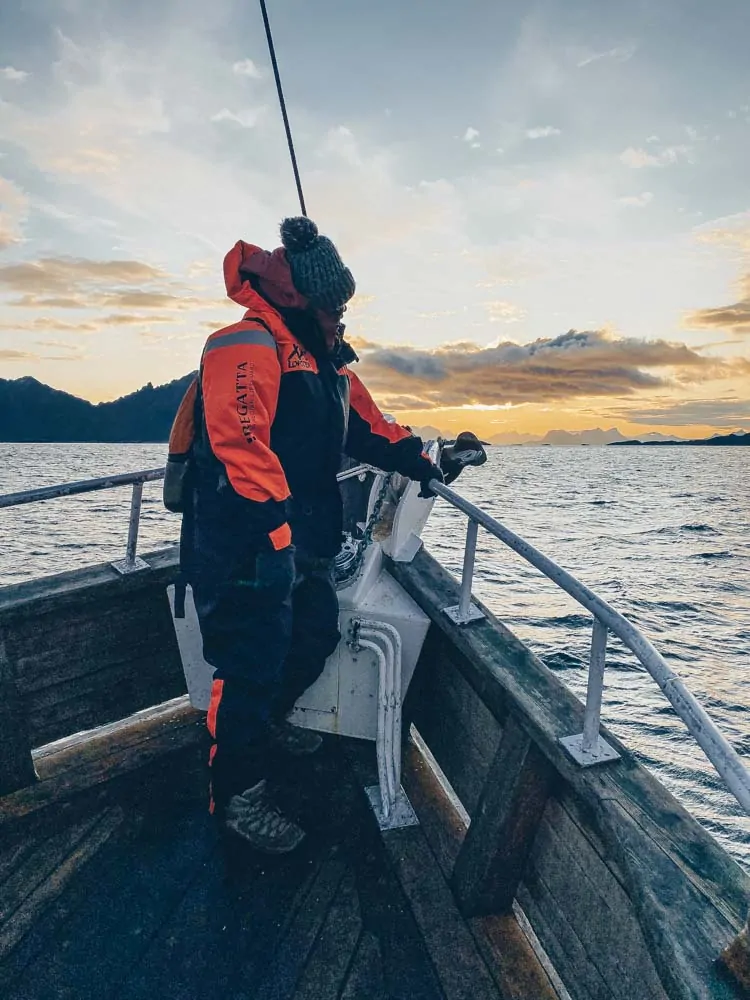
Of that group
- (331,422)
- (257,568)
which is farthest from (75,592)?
(331,422)

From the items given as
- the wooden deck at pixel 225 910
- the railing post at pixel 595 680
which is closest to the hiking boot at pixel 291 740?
the wooden deck at pixel 225 910

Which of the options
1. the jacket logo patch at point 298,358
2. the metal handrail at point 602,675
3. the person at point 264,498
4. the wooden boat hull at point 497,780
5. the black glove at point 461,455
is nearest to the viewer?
the metal handrail at point 602,675

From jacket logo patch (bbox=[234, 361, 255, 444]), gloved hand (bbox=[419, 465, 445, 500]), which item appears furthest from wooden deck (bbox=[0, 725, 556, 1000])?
jacket logo patch (bbox=[234, 361, 255, 444])

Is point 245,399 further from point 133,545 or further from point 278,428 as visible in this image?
point 133,545

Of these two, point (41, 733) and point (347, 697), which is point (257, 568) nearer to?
point (347, 697)

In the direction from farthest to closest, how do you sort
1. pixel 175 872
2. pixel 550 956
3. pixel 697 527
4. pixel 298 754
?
1. pixel 697 527
2. pixel 298 754
3. pixel 175 872
4. pixel 550 956

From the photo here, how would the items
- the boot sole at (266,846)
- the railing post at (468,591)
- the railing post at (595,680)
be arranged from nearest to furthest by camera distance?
the railing post at (595,680), the boot sole at (266,846), the railing post at (468,591)

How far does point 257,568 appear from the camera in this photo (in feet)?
7.73

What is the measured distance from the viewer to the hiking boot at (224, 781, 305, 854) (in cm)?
271

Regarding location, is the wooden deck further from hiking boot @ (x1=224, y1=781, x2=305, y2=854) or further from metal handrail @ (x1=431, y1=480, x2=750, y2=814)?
metal handrail @ (x1=431, y1=480, x2=750, y2=814)

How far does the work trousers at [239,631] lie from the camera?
95.3 inches

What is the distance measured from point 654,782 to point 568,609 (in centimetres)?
1273

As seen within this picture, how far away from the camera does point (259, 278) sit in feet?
8.60

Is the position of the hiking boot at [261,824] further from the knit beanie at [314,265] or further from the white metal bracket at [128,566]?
the knit beanie at [314,265]
